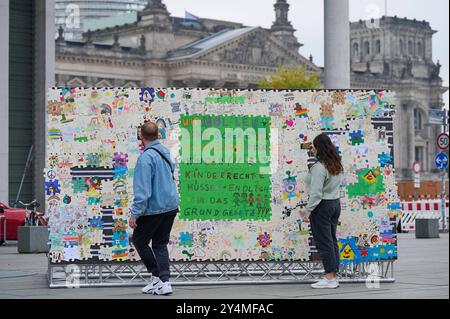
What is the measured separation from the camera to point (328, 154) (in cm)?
1246

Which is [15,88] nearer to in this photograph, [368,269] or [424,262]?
[424,262]

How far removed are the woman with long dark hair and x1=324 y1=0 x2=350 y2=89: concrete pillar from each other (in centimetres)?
507

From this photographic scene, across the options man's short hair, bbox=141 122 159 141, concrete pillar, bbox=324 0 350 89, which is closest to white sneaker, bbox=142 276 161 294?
man's short hair, bbox=141 122 159 141

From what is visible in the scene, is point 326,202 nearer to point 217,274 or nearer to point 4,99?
point 217,274

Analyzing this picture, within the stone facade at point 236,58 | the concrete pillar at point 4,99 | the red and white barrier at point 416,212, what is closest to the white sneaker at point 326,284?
the concrete pillar at point 4,99

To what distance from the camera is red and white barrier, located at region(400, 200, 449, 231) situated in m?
36.8

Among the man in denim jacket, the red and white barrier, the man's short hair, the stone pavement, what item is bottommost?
the stone pavement

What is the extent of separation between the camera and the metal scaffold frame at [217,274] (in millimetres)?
12898

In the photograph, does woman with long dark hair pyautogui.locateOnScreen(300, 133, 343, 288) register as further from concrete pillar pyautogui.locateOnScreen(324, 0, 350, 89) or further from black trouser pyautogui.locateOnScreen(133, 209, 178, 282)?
concrete pillar pyautogui.locateOnScreen(324, 0, 350, 89)

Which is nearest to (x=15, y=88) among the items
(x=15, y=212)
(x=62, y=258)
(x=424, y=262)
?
(x=15, y=212)

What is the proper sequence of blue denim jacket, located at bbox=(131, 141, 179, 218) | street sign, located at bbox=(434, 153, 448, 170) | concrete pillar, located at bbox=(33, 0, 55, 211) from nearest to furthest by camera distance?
blue denim jacket, located at bbox=(131, 141, 179, 218) < concrete pillar, located at bbox=(33, 0, 55, 211) < street sign, located at bbox=(434, 153, 448, 170)

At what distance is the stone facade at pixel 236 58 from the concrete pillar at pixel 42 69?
66358 millimetres
